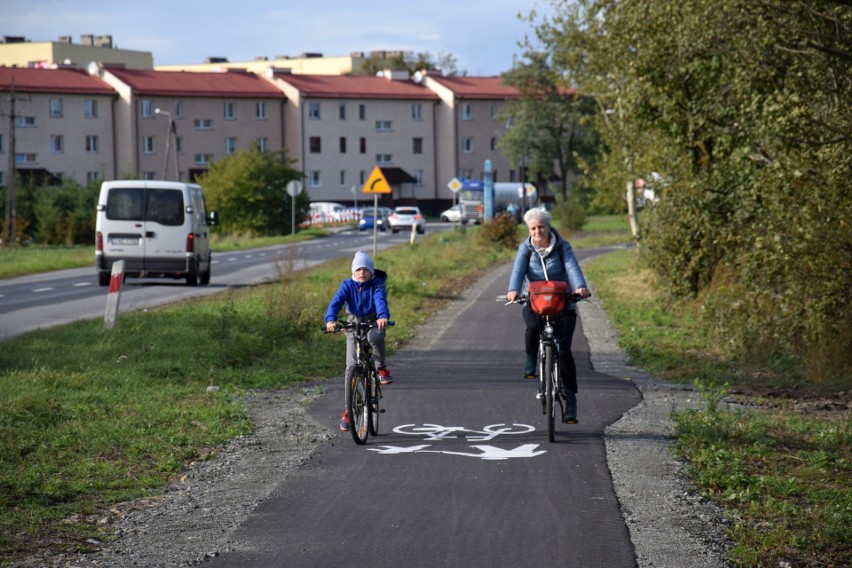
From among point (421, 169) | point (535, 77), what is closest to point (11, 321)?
point (535, 77)

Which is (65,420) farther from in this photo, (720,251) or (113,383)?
(720,251)

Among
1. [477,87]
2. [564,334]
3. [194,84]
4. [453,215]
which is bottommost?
[453,215]

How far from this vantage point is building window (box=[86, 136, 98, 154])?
90.9 m

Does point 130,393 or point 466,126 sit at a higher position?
point 466,126

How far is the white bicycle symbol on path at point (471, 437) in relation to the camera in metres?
8.82

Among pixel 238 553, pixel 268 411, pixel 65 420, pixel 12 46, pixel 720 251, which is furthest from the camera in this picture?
pixel 12 46

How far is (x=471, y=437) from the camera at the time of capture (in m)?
9.55

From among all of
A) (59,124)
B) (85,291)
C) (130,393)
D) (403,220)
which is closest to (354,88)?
(59,124)

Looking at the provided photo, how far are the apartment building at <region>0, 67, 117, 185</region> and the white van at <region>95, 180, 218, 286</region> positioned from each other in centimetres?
6410

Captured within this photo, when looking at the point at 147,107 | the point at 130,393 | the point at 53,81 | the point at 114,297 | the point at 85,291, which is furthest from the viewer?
the point at 147,107

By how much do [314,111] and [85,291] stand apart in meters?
74.2

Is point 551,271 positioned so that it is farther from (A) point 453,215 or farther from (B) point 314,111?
(B) point 314,111

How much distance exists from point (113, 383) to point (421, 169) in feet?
308

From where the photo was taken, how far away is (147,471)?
8406 mm
